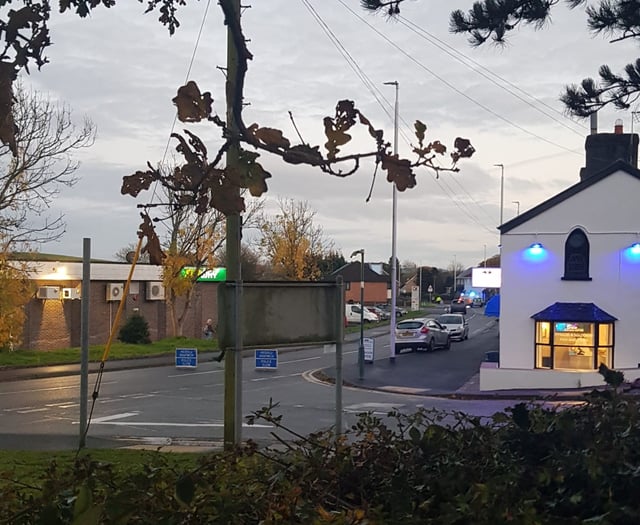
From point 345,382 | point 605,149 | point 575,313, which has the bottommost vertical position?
point 345,382

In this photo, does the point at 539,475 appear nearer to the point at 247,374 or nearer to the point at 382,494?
the point at 382,494

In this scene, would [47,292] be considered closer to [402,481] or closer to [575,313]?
[575,313]

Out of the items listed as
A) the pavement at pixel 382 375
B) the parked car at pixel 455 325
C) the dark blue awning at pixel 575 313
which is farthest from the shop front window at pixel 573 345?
the parked car at pixel 455 325

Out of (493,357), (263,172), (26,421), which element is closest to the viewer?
(263,172)

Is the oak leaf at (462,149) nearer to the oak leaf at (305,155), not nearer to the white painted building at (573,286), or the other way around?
the oak leaf at (305,155)

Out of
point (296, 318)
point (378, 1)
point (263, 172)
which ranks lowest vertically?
point (296, 318)

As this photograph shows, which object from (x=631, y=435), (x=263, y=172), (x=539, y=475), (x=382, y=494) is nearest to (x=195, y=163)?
(x=263, y=172)

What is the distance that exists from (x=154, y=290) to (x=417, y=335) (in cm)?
1411

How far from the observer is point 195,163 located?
2.45 meters

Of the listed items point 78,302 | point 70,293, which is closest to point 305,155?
point 70,293

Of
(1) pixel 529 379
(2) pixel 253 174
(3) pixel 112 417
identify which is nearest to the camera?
(2) pixel 253 174

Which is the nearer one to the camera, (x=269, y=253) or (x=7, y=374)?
(x=7, y=374)

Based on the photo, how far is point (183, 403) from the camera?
66.4 ft

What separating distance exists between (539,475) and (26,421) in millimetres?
15983
